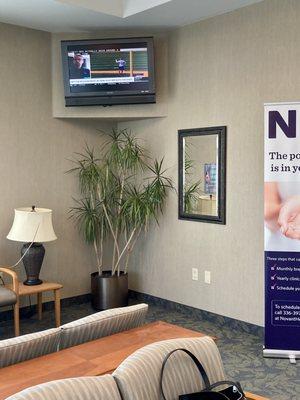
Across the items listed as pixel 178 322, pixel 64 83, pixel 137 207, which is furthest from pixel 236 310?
pixel 64 83

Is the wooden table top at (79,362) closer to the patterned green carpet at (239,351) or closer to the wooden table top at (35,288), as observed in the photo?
the patterned green carpet at (239,351)

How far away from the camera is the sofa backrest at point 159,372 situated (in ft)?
Answer: 5.06

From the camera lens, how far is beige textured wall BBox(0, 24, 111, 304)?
192 inches

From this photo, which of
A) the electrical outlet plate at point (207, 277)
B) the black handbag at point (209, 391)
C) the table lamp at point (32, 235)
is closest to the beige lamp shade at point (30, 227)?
the table lamp at point (32, 235)

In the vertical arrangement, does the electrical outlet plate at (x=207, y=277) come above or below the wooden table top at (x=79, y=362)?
below

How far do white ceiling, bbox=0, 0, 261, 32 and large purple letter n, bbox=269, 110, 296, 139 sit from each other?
1.23m

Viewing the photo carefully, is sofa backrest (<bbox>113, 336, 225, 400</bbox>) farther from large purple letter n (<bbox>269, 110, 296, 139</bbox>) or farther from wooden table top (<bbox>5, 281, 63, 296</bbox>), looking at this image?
wooden table top (<bbox>5, 281, 63, 296</bbox>)

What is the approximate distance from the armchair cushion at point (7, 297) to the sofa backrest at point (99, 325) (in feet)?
6.32

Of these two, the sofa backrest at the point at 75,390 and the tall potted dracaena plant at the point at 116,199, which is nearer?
the sofa backrest at the point at 75,390

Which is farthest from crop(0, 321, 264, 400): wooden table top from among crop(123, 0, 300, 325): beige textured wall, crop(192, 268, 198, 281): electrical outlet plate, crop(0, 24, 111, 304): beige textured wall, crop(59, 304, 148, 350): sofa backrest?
crop(0, 24, 111, 304): beige textured wall

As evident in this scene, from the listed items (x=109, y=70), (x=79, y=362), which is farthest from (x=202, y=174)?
(x=79, y=362)

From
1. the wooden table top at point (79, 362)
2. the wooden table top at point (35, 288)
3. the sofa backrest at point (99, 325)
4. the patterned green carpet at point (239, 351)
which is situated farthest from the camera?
the wooden table top at point (35, 288)

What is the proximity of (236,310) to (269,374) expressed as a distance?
3.57 ft

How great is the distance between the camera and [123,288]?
5207mm
